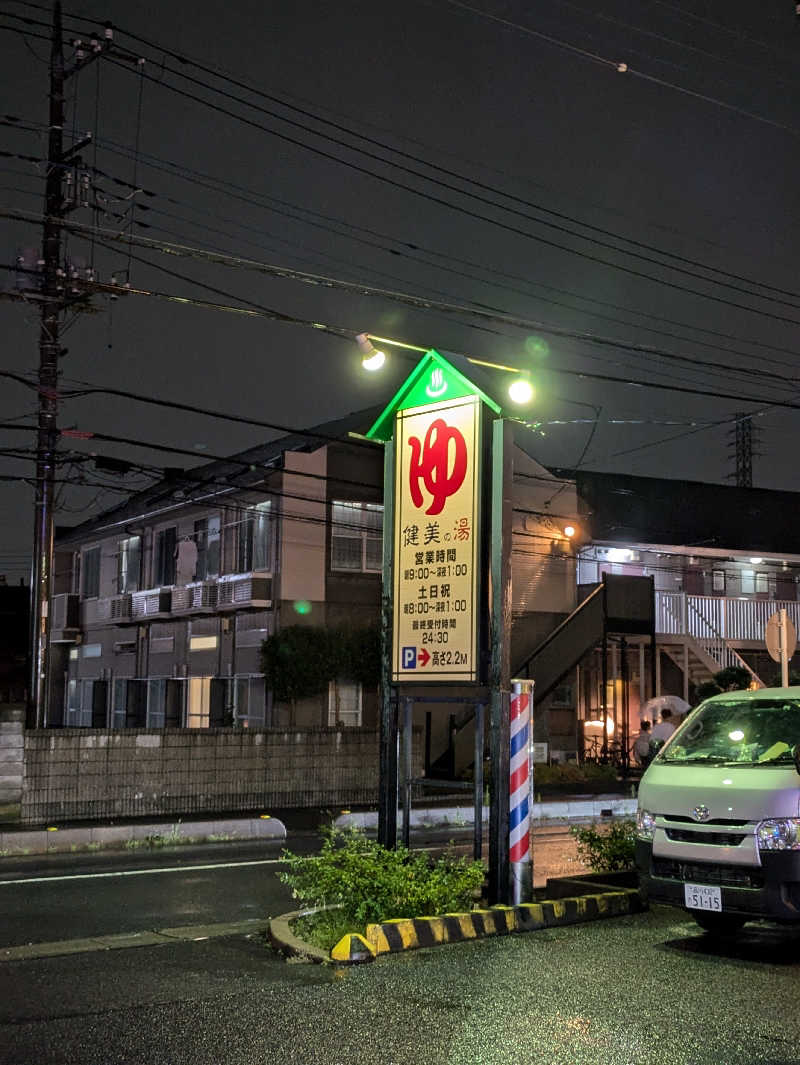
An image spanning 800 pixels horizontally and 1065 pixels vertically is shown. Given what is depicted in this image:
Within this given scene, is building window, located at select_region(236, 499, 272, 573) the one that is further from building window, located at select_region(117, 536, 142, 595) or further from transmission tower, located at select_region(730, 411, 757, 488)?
transmission tower, located at select_region(730, 411, 757, 488)

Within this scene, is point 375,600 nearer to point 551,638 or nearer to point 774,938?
point 551,638

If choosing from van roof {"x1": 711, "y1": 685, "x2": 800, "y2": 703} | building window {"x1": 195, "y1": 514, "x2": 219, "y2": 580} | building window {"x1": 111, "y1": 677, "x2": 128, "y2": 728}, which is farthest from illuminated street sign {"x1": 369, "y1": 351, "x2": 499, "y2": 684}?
building window {"x1": 111, "y1": 677, "x2": 128, "y2": 728}

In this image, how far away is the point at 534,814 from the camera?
66.7ft

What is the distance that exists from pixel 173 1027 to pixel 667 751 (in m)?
4.80

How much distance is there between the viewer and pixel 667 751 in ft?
31.7

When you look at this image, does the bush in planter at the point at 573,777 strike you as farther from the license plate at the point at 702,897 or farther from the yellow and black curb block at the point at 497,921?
the license plate at the point at 702,897

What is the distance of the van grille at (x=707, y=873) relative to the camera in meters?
8.13

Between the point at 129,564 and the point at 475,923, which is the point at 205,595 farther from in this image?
the point at 475,923

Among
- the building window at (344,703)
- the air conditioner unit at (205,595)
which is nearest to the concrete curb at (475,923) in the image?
the building window at (344,703)

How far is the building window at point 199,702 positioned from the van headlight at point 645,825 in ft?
84.0

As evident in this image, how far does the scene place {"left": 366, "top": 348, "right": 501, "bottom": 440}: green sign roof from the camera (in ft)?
32.9

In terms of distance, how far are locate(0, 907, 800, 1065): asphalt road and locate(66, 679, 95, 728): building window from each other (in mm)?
32907

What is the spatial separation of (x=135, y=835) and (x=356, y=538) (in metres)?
15.6

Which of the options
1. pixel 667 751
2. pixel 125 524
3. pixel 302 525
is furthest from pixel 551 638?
pixel 667 751
